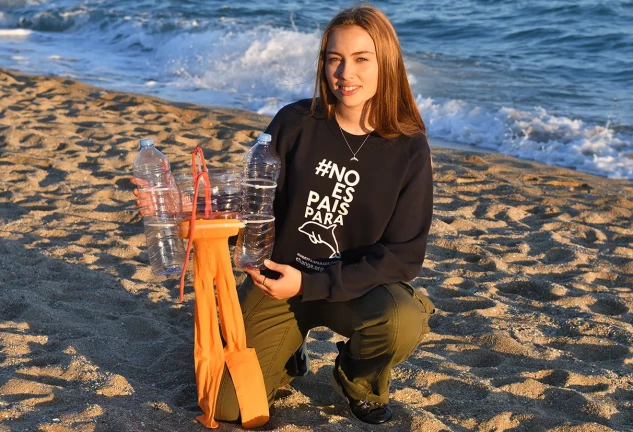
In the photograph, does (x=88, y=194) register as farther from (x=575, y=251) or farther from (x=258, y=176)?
(x=575, y=251)

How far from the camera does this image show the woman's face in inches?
125

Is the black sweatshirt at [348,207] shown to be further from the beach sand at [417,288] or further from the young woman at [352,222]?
the beach sand at [417,288]

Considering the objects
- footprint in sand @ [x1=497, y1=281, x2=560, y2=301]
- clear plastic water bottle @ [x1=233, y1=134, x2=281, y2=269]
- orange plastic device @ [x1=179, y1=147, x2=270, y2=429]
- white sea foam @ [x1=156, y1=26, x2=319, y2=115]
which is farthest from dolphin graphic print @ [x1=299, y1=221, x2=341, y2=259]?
white sea foam @ [x1=156, y1=26, x2=319, y2=115]

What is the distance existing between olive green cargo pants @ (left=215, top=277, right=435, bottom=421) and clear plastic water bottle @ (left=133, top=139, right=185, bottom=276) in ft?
1.28

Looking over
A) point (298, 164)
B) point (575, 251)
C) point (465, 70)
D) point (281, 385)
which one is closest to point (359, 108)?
point (298, 164)

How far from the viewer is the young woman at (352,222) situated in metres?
3.16

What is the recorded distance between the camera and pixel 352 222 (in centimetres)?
329

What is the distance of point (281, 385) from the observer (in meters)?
3.51

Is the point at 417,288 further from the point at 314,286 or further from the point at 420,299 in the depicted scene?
the point at 314,286

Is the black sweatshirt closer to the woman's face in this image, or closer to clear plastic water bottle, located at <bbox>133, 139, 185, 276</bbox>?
the woman's face

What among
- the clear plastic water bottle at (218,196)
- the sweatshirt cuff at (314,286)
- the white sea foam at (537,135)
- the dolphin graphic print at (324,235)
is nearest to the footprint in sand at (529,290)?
the dolphin graphic print at (324,235)

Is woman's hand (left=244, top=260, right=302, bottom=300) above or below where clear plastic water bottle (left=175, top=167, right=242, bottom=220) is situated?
below

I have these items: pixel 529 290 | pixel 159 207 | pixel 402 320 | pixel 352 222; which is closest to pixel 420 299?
pixel 402 320

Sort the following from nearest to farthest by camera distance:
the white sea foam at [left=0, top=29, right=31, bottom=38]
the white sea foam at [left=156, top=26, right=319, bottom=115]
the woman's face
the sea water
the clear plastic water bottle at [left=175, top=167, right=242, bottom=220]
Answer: the clear plastic water bottle at [left=175, top=167, right=242, bottom=220]
the woman's face
the sea water
the white sea foam at [left=156, top=26, right=319, bottom=115]
the white sea foam at [left=0, top=29, right=31, bottom=38]
